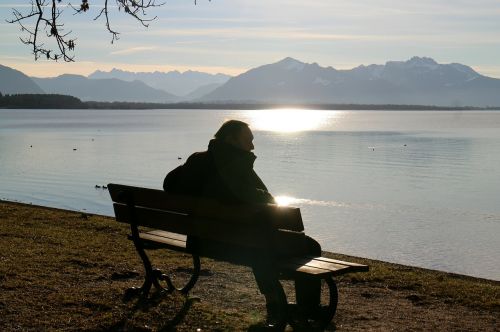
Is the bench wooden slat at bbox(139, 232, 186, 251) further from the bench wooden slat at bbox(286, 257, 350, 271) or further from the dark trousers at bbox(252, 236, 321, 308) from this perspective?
the bench wooden slat at bbox(286, 257, 350, 271)

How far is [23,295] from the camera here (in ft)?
23.9

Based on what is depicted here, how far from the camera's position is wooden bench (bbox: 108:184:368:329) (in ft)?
19.8

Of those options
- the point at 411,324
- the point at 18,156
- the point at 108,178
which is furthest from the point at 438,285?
the point at 18,156

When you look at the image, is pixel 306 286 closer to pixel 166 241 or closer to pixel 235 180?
pixel 235 180

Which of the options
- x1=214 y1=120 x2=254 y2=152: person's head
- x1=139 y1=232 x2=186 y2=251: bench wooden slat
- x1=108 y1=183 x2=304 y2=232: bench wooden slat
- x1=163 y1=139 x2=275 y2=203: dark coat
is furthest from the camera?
x1=139 y1=232 x2=186 y2=251: bench wooden slat

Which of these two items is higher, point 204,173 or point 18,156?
point 204,173

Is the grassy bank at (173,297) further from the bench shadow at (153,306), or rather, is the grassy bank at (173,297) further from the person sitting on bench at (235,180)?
the person sitting on bench at (235,180)

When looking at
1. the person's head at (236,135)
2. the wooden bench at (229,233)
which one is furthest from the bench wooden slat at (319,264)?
the person's head at (236,135)

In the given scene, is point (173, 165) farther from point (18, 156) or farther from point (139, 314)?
point (139, 314)

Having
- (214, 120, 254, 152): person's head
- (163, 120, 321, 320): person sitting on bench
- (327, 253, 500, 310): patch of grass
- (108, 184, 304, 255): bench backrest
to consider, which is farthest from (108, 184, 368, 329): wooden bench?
(327, 253, 500, 310): patch of grass

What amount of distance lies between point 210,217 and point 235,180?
461mm

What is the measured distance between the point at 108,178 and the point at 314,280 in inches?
1236

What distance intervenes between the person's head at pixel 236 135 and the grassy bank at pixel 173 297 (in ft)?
5.90

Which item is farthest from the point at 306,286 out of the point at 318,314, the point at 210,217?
the point at 210,217
